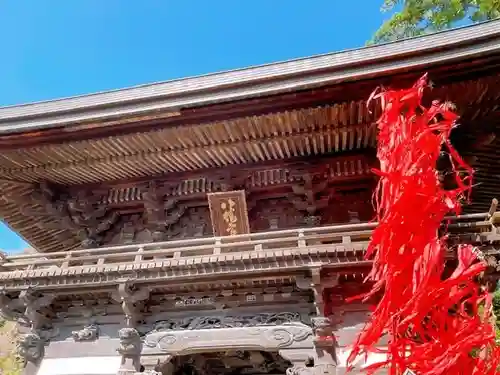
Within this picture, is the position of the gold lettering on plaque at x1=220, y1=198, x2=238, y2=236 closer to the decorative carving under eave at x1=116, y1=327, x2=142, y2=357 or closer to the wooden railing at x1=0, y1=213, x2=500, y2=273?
the wooden railing at x1=0, y1=213, x2=500, y2=273

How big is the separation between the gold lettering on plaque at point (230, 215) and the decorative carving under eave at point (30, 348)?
3.97 meters

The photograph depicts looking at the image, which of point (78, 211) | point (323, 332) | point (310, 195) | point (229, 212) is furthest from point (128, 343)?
point (310, 195)

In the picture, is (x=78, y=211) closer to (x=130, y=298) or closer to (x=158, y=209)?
(x=158, y=209)

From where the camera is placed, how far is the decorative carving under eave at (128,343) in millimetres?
6945

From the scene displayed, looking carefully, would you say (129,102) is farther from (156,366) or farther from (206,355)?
(206,355)

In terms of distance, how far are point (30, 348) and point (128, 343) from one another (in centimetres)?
192

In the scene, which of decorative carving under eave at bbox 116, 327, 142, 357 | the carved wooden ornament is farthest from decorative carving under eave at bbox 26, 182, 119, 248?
decorative carving under eave at bbox 116, 327, 142, 357

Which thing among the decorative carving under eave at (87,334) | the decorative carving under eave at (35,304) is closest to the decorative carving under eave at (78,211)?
the decorative carving under eave at (35,304)

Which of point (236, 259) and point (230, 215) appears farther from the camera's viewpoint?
point (230, 215)

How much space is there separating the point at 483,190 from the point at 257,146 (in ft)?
14.7

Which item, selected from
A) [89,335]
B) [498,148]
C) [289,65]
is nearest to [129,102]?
[289,65]

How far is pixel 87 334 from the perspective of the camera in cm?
738

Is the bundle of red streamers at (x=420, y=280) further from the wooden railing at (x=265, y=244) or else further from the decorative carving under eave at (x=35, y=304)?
the decorative carving under eave at (x=35, y=304)

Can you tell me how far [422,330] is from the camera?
4887 millimetres
